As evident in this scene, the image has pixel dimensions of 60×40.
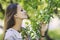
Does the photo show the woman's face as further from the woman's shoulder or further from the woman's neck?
the woman's shoulder

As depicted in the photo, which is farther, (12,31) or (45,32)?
(45,32)

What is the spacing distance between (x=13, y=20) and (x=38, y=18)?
354mm

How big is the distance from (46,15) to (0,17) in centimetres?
65

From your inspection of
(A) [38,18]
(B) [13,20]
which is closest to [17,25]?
(B) [13,20]

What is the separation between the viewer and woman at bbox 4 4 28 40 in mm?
2333

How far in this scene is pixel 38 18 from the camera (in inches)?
96.7

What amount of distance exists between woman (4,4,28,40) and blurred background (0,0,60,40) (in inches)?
2.8

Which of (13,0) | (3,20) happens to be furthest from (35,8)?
(3,20)

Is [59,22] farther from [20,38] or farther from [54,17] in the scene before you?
[20,38]

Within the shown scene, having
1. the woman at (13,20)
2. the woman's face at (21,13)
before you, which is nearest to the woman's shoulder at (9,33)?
the woman at (13,20)

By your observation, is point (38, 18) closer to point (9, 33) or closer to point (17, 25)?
point (17, 25)

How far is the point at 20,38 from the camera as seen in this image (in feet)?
7.95

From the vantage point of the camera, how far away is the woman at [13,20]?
233 cm

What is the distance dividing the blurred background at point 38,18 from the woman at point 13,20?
0.07m
